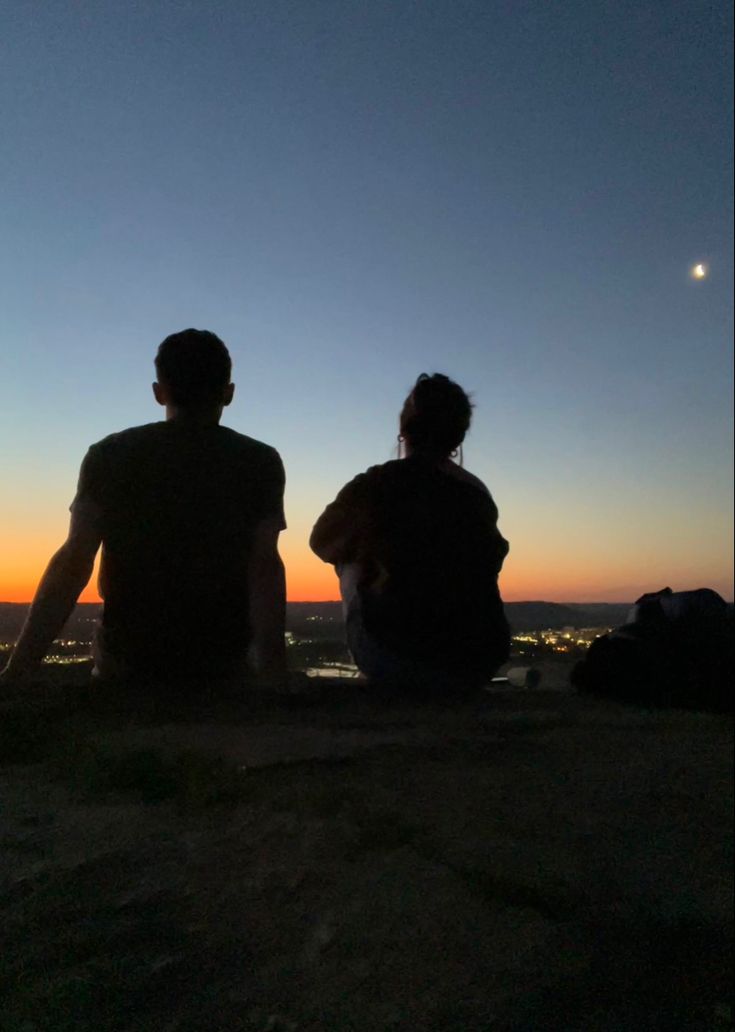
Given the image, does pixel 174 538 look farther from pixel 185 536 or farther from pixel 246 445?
pixel 246 445

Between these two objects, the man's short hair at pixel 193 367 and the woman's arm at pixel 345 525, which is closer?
the man's short hair at pixel 193 367

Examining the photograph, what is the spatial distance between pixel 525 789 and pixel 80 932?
3.91 feet

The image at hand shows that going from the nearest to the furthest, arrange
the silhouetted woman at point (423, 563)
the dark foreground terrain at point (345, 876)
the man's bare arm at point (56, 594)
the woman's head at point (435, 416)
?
the dark foreground terrain at point (345, 876) → the man's bare arm at point (56, 594) → the silhouetted woman at point (423, 563) → the woman's head at point (435, 416)

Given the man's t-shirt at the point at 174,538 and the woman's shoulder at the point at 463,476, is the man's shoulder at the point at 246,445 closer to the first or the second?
the man's t-shirt at the point at 174,538

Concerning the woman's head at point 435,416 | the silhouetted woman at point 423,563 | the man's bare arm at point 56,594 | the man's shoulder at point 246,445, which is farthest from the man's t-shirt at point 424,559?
the man's bare arm at point 56,594

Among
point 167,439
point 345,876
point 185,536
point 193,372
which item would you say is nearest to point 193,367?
point 193,372

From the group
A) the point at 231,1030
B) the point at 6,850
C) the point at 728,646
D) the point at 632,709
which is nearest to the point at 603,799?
the point at 632,709

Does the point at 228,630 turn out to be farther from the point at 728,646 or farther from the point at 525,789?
the point at 728,646

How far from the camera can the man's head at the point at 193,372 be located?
284cm

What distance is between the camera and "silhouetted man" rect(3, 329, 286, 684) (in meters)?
2.77

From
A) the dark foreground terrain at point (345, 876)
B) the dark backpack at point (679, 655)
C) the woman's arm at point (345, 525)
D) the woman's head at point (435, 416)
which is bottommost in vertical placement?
the dark foreground terrain at point (345, 876)

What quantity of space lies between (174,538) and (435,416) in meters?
1.10

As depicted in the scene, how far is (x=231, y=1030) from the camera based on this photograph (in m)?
1.33

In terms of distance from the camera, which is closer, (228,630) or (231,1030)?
(231,1030)
